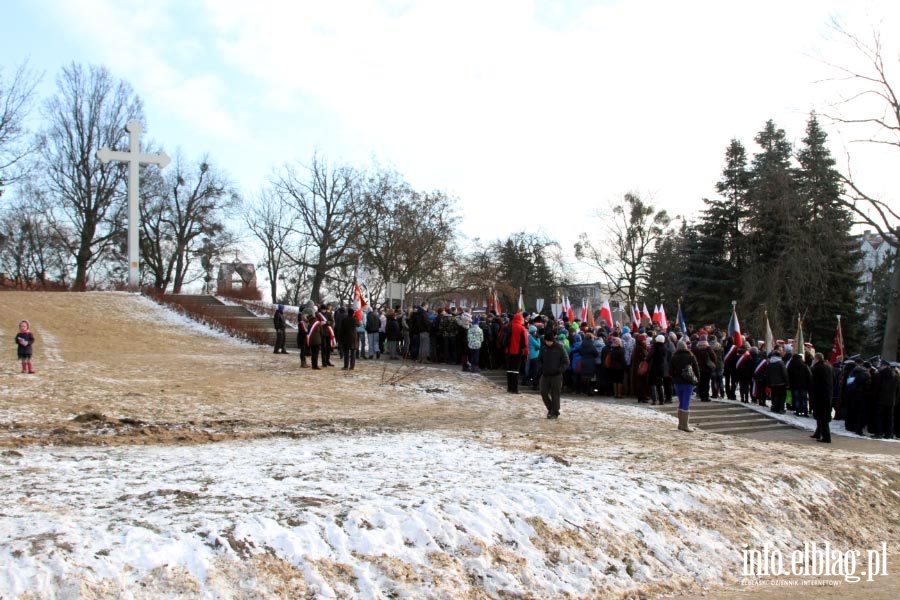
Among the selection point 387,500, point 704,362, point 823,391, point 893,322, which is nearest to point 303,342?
point 704,362

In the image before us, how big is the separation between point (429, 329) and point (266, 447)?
13098 mm

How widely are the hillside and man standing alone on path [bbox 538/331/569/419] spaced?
0.69 metres

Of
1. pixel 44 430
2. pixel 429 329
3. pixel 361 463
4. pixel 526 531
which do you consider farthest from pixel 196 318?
pixel 526 531

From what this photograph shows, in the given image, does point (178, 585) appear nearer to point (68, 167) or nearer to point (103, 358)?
point (103, 358)

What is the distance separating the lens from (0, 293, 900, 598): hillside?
17.7 ft

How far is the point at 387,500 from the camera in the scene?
6781 mm

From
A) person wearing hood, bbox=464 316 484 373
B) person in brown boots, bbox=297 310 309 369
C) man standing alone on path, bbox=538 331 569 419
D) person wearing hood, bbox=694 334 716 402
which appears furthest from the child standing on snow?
person wearing hood, bbox=694 334 716 402

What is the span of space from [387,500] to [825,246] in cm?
3400

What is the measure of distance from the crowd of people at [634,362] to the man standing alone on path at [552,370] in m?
0.02

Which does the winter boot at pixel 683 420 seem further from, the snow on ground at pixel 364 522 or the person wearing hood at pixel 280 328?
the person wearing hood at pixel 280 328

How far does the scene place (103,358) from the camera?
2111cm

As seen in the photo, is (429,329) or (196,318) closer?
(429,329)

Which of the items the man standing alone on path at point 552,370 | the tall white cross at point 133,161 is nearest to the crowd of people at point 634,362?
the man standing alone on path at point 552,370

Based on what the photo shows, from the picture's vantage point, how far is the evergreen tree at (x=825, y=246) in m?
33.5
